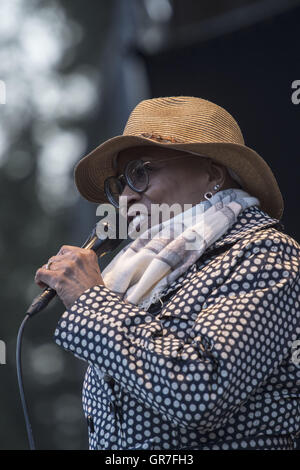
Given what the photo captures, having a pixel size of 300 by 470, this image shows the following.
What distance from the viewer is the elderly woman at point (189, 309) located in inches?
56.1

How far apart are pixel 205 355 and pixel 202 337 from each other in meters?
0.05

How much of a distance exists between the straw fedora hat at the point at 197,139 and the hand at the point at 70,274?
0.40m

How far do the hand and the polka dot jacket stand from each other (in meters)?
0.03

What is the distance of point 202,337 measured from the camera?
1.45m

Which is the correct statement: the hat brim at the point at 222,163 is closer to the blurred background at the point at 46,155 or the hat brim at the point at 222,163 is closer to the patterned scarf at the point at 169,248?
the patterned scarf at the point at 169,248

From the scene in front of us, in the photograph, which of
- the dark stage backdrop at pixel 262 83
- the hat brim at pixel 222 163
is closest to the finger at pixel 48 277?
the hat brim at pixel 222 163

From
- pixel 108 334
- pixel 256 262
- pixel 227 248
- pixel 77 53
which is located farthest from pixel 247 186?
pixel 77 53

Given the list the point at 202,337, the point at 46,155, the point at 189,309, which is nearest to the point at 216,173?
the point at 189,309

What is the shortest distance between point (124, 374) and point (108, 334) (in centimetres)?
9

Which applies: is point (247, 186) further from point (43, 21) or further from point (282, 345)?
point (43, 21)

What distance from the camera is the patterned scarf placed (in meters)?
1.70

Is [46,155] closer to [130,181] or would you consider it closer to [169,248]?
[130,181]

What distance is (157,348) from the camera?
1.45 m

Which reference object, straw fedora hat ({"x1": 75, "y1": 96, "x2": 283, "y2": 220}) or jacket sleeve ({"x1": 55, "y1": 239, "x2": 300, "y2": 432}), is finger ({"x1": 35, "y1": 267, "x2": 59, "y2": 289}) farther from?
straw fedora hat ({"x1": 75, "y1": 96, "x2": 283, "y2": 220})
